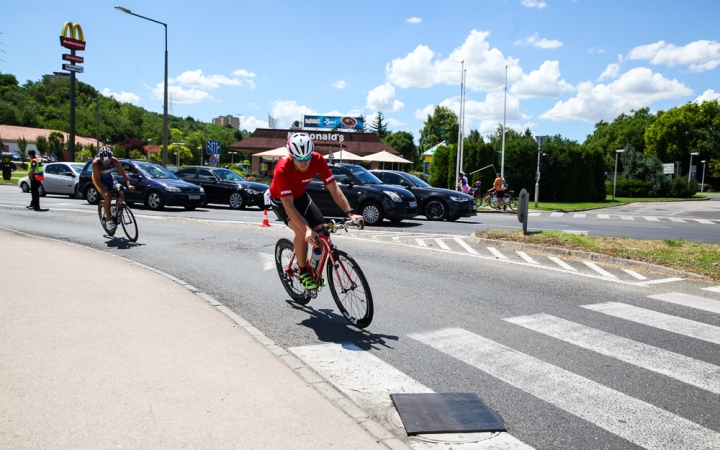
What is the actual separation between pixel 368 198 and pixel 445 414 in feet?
43.5

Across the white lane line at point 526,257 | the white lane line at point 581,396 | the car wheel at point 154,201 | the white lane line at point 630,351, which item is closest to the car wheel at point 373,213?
the white lane line at point 526,257

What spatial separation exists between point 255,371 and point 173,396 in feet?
2.38

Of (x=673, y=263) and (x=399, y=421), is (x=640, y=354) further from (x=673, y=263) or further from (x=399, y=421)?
(x=673, y=263)

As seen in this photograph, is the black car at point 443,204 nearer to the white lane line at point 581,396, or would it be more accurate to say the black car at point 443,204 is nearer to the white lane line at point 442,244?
the white lane line at point 442,244

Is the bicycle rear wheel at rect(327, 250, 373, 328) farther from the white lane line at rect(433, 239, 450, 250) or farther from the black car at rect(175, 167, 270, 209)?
the black car at rect(175, 167, 270, 209)

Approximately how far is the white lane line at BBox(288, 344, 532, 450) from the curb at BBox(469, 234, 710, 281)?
253 inches

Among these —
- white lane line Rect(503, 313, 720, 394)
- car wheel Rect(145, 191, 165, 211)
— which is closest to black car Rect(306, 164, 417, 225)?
car wheel Rect(145, 191, 165, 211)

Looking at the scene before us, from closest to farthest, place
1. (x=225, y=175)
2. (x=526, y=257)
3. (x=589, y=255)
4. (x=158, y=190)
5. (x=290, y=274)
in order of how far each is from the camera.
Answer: (x=290, y=274) < (x=589, y=255) < (x=526, y=257) < (x=158, y=190) < (x=225, y=175)

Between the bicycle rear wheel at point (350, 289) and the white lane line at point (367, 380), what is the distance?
50 cm

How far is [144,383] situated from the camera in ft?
13.4

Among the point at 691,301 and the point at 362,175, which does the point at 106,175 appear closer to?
the point at 362,175

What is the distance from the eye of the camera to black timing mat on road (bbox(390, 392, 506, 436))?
372 centimetres

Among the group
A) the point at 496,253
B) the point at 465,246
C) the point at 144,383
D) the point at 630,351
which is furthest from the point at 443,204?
the point at 144,383

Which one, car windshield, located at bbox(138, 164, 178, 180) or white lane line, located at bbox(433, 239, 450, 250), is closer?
white lane line, located at bbox(433, 239, 450, 250)
